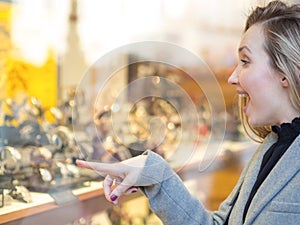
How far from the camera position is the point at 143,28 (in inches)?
59.7

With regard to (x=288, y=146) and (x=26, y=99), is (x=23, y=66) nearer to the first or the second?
(x=26, y=99)

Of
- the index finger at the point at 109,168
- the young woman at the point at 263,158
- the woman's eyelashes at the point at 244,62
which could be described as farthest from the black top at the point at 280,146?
the index finger at the point at 109,168

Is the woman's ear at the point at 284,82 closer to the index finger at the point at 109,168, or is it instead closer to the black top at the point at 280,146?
the black top at the point at 280,146

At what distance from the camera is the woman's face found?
2.30 ft

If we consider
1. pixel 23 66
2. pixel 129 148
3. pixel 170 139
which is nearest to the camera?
pixel 129 148

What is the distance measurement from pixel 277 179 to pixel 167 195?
16cm

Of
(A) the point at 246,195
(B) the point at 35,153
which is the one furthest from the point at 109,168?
(B) the point at 35,153

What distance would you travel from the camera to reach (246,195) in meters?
0.73

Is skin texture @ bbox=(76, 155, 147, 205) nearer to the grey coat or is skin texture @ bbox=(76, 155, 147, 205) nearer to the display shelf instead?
the grey coat

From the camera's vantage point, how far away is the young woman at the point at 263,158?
0.66 meters

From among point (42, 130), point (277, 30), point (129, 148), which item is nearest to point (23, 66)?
point (42, 130)

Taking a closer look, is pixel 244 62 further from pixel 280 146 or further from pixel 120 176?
pixel 120 176

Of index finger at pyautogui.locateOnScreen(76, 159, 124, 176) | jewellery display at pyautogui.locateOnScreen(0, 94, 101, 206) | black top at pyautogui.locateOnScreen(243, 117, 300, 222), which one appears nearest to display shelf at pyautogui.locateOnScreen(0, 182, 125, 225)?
jewellery display at pyautogui.locateOnScreen(0, 94, 101, 206)

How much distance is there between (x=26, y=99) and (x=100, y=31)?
1.62ft
